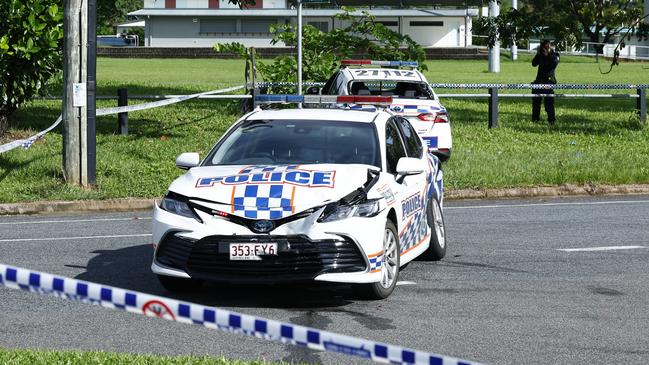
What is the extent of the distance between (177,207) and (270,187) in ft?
2.40

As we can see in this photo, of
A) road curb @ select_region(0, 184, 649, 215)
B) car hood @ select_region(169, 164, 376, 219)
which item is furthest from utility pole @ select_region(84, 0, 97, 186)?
car hood @ select_region(169, 164, 376, 219)

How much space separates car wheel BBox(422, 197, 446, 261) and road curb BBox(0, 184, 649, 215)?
5.71 m

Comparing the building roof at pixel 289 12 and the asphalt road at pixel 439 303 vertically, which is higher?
the building roof at pixel 289 12

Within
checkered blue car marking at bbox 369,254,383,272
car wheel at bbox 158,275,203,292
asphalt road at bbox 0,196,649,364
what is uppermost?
checkered blue car marking at bbox 369,254,383,272

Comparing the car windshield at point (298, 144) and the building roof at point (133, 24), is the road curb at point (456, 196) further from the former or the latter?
the building roof at point (133, 24)

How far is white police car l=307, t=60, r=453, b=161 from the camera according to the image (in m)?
19.0

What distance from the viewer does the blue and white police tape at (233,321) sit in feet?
15.2

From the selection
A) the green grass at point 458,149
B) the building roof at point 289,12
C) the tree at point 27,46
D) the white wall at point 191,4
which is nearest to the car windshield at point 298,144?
the green grass at point 458,149

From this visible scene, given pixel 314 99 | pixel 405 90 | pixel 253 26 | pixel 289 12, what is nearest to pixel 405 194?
pixel 314 99

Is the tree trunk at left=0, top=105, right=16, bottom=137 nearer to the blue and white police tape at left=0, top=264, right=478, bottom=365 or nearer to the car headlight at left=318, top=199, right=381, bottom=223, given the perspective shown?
the car headlight at left=318, top=199, right=381, bottom=223

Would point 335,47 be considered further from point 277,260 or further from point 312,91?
point 277,260

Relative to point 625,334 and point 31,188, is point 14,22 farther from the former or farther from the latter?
point 625,334

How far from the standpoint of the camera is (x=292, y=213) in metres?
9.02

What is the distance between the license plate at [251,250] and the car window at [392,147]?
73.5 inches
